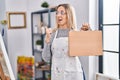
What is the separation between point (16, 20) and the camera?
420 cm

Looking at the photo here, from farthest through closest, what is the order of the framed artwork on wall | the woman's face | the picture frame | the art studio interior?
the picture frame, the art studio interior, the woman's face, the framed artwork on wall

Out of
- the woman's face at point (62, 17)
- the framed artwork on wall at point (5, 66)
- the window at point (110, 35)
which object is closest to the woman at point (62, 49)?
the woman's face at point (62, 17)

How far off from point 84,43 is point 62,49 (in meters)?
0.19

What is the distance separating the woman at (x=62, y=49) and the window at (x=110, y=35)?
3.22ft

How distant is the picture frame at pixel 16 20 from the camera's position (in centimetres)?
411

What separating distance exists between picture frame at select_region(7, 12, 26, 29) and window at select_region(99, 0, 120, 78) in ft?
6.32

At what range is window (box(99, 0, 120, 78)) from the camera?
2619mm

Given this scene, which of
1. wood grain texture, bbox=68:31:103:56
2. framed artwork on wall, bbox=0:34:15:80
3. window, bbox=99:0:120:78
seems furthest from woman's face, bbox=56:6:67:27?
window, bbox=99:0:120:78

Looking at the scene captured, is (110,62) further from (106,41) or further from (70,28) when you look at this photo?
(70,28)

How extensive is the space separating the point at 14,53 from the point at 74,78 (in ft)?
8.61

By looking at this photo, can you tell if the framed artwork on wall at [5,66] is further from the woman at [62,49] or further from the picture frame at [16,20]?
the picture frame at [16,20]

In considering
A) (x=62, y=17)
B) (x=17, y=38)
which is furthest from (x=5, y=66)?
(x=17, y=38)

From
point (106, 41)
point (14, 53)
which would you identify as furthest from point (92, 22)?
point (14, 53)

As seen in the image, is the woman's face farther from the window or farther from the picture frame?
the picture frame
